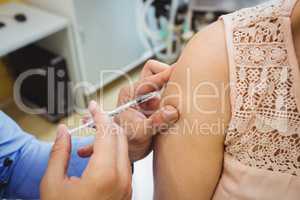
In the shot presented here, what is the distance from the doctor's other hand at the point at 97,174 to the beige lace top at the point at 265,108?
231 mm

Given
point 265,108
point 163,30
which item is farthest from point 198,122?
point 163,30

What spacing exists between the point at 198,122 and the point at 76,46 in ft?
4.57

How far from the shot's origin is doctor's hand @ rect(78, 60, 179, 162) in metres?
0.72

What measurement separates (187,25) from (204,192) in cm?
185

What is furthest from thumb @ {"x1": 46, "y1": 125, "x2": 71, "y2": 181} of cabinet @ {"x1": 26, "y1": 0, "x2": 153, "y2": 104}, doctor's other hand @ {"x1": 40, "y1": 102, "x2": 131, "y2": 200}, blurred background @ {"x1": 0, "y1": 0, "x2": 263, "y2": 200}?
cabinet @ {"x1": 26, "y1": 0, "x2": 153, "y2": 104}

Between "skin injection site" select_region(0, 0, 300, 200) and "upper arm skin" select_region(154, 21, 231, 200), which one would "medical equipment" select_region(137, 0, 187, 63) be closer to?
"skin injection site" select_region(0, 0, 300, 200)

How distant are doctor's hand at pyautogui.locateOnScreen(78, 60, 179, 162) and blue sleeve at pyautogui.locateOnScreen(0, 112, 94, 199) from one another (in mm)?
155

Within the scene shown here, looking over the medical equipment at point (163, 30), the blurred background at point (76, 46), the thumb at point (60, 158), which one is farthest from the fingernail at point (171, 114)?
the medical equipment at point (163, 30)

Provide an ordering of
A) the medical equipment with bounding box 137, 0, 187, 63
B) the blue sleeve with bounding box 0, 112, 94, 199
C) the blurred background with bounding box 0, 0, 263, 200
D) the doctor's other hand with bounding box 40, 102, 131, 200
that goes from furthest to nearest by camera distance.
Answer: the medical equipment with bounding box 137, 0, 187, 63
the blurred background with bounding box 0, 0, 263, 200
the blue sleeve with bounding box 0, 112, 94, 199
the doctor's other hand with bounding box 40, 102, 131, 200

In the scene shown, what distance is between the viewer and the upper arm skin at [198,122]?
66 centimetres

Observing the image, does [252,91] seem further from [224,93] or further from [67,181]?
[67,181]

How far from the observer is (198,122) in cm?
68

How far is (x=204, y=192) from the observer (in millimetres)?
678

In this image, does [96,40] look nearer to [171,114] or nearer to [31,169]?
[31,169]
